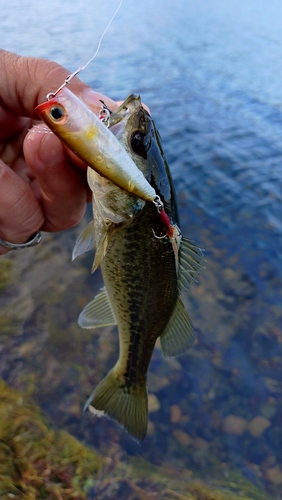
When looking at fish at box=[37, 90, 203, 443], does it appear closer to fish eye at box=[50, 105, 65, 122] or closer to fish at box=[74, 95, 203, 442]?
fish at box=[74, 95, 203, 442]

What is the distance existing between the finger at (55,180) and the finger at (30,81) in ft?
1.18

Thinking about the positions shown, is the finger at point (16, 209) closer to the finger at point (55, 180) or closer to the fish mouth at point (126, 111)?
the finger at point (55, 180)

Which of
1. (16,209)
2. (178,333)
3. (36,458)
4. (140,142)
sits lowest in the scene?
(36,458)

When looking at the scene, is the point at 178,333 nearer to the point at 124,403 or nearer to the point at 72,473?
the point at 124,403

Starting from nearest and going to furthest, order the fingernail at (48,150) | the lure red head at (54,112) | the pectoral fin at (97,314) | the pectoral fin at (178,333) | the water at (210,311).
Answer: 1. the lure red head at (54,112)
2. the fingernail at (48,150)
3. the pectoral fin at (178,333)
4. the pectoral fin at (97,314)
5. the water at (210,311)

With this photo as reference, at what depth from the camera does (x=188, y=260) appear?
222cm

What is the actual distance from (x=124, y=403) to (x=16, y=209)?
1756mm

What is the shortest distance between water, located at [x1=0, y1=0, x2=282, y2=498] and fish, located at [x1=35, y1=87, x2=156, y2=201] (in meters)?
3.34

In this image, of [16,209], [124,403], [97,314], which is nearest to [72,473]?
[124,403]

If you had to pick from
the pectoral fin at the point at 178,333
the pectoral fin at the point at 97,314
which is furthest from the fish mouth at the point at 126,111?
the pectoral fin at the point at 97,314

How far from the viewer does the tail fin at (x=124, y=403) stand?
284cm

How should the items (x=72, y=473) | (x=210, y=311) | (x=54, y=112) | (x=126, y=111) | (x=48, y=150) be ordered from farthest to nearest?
(x=210, y=311) < (x=72, y=473) < (x=48, y=150) < (x=126, y=111) < (x=54, y=112)

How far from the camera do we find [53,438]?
370 cm

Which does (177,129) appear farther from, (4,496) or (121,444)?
(4,496)
